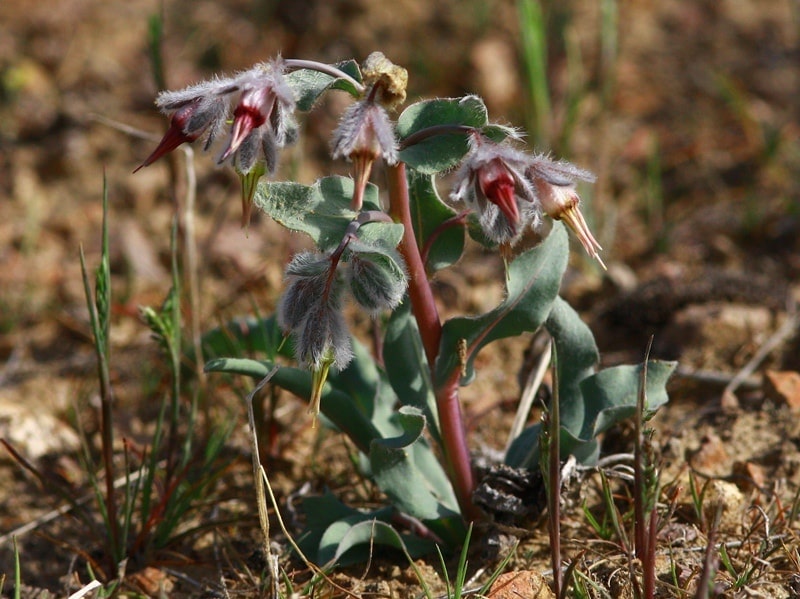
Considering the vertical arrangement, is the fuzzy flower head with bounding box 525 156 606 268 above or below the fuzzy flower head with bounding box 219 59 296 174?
below

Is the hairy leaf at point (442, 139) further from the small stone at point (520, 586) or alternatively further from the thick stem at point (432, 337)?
the small stone at point (520, 586)

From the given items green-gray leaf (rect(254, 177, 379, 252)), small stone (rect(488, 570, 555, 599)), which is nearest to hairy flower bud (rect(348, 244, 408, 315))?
green-gray leaf (rect(254, 177, 379, 252))

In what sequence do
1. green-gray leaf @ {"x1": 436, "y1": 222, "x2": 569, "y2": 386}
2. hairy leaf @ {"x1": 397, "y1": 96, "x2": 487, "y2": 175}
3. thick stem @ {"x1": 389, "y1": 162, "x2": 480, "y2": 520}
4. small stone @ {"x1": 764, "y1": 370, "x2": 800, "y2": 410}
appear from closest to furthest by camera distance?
hairy leaf @ {"x1": 397, "y1": 96, "x2": 487, "y2": 175} < thick stem @ {"x1": 389, "y1": 162, "x2": 480, "y2": 520} < green-gray leaf @ {"x1": 436, "y1": 222, "x2": 569, "y2": 386} < small stone @ {"x1": 764, "y1": 370, "x2": 800, "y2": 410}

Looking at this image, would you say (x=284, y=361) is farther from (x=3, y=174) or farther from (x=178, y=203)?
(x=3, y=174)

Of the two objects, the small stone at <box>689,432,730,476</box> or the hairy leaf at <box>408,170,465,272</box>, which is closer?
the hairy leaf at <box>408,170,465,272</box>

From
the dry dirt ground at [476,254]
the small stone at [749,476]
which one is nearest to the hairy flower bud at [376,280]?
the dry dirt ground at [476,254]

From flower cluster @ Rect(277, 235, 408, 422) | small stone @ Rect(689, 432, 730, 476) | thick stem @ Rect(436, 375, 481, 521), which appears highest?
flower cluster @ Rect(277, 235, 408, 422)

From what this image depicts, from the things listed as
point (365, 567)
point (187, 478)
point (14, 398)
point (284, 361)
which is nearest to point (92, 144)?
point (14, 398)

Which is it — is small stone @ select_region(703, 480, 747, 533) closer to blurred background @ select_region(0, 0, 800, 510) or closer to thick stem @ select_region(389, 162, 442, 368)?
blurred background @ select_region(0, 0, 800, 510)
